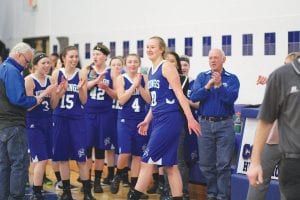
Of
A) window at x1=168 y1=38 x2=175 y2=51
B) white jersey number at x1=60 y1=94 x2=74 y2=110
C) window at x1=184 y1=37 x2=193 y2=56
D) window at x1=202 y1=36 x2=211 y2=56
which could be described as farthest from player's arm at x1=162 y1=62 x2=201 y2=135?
window at x1=168 y1=38 x2=175 y2=51

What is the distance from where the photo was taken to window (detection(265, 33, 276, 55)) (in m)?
6.88

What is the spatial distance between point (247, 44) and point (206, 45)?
30.8 inches

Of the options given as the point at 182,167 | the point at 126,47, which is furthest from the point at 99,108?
the point at 126,47

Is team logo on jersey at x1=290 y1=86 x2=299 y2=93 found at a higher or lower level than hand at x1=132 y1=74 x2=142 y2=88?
lower

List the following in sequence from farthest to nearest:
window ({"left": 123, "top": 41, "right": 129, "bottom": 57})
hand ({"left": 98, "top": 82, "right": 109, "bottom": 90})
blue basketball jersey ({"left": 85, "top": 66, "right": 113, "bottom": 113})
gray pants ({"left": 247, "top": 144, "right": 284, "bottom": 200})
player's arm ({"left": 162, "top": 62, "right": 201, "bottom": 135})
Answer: window ({"left": 123, "top": 41, "right": 129, "bottom": 57}), blue basketball jersey ({"left": 85, "top": 66, "right": 113, "bottom": 113}), hand ({"left": 98, "top": 82, "right": 109, "bottom": 90}), player's arm ({"left": 162, "top": 62, "right": 201, "bottom": 135}), gray pants ({"left": 247, "top": 144, "right": 284, "bottom": 200})

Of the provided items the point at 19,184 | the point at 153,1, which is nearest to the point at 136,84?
the point at 19,184

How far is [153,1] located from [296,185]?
21.2ft

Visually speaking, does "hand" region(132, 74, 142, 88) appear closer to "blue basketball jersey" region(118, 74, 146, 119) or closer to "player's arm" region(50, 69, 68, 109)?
"blue basketball jersey" region(118, 74, 146, 119)

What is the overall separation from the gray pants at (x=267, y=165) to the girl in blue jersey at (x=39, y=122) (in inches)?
93.3

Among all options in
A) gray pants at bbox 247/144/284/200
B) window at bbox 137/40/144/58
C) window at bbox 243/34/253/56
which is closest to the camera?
gray pants at bbox 247/144/284/200

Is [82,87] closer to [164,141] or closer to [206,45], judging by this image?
[164,141]

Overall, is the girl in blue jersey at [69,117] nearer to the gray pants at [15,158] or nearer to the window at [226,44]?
the gray pants at [15,158]

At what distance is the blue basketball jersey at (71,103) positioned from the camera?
5754 mm

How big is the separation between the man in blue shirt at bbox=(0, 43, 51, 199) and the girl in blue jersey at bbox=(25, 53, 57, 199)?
0.61m
